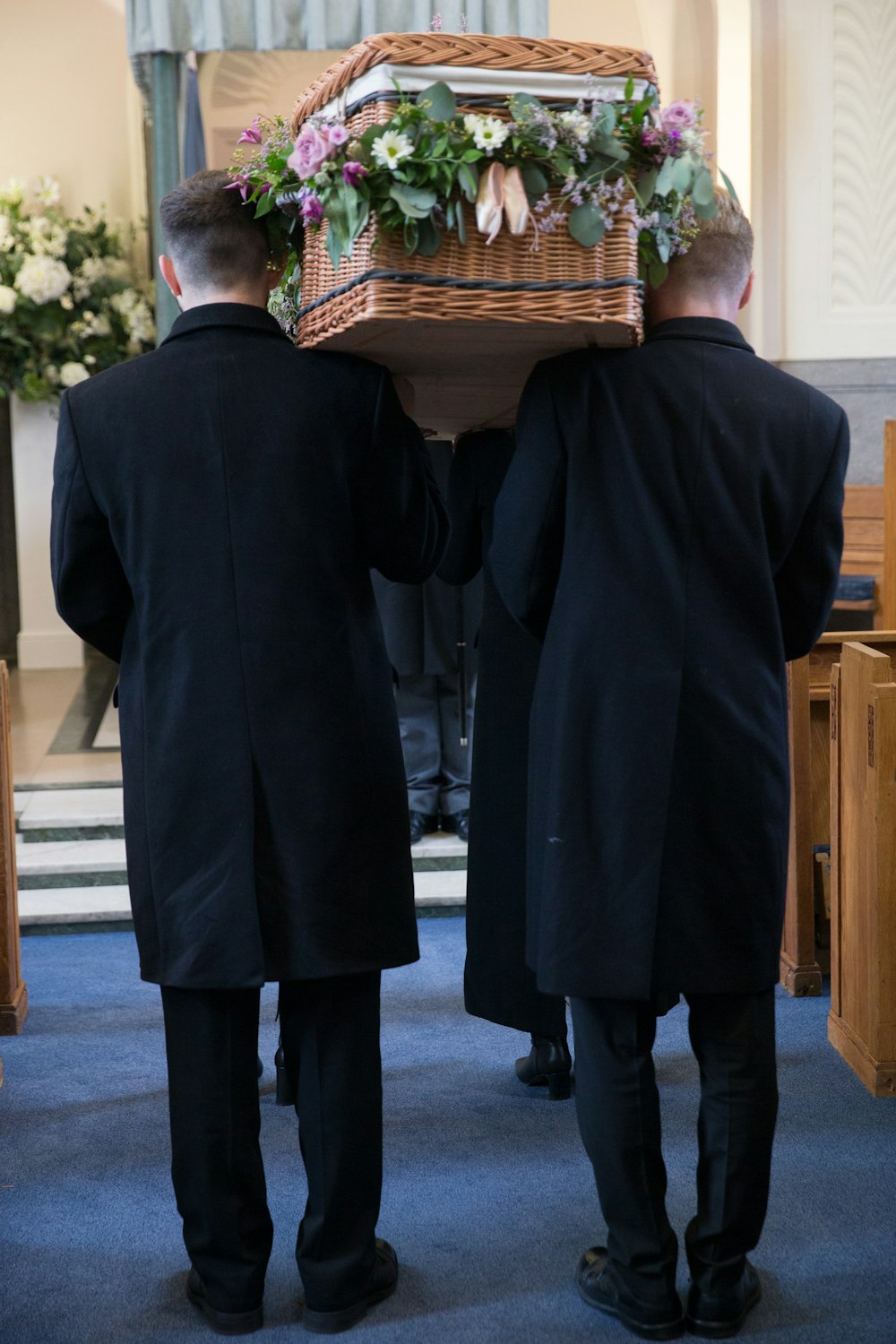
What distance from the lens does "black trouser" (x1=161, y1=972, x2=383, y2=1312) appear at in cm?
217

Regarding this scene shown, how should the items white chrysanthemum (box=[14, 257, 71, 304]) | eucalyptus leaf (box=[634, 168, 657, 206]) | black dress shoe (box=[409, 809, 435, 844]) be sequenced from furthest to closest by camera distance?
white chrysanthemum (box=[14, 257, 71, 304]), black dress shoe (box=[409, 809, 435, 844]), eucalyptus leaf (box=[634, 168, 657, 206])

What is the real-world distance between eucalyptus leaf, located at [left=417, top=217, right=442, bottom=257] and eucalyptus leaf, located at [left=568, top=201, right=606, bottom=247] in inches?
7.1

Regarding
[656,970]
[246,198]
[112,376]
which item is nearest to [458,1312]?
[656,970]

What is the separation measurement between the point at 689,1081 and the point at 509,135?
7.17 feet

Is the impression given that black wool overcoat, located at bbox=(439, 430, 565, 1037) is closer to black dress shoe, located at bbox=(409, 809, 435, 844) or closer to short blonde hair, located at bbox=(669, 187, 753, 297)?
short blonde hair, located at bbox=(669, 187, 753, 297)

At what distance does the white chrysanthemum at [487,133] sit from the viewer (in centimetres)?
179

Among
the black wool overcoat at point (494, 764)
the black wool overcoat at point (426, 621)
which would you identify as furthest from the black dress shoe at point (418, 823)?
the black wool overcoat at point (494, 764)

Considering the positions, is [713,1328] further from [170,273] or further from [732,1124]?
[170,273]

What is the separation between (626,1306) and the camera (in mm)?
2195

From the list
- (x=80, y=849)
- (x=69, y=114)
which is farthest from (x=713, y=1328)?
(x=69, y=114)

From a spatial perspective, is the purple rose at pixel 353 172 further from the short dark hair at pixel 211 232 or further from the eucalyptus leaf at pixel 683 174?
the eucalyptus leaf at pixel 683 174

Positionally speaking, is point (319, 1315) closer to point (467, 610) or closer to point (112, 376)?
point (112, 376)

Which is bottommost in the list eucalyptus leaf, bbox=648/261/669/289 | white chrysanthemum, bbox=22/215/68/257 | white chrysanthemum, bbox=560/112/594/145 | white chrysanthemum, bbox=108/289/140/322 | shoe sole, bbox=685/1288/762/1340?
shoe sole, bbox=685/1288/762/1340

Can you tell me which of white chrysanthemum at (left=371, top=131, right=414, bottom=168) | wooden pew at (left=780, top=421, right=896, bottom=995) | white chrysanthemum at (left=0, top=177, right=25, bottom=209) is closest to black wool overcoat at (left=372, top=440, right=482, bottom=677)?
wooden pew at (left=780, top=421, right=896, bottom=995)
